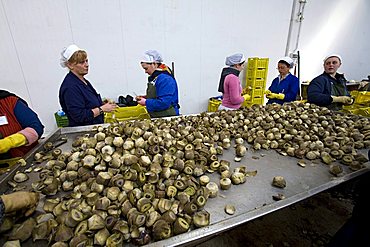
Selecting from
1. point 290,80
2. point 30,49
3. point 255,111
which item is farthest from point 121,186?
point 30,49

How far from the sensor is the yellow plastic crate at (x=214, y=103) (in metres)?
3.44

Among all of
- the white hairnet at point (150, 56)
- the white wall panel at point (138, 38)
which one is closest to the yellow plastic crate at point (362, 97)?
Answer: the white wall panel at point (138, 38)

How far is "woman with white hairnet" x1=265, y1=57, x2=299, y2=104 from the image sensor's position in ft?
7.92

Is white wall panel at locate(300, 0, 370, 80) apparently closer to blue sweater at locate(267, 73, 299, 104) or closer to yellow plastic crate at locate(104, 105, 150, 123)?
blue sweater at locate(267, 73, 299, 104)

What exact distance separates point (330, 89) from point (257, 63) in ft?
6.00

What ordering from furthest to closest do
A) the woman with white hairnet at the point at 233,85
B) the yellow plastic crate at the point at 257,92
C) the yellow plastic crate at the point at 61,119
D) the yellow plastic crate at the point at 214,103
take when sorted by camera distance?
the yellow plastic crate at the point at 257,92 → the yellow plastic crate at the point at 214,103 → the yellow plastic crate at the point at 61,119 → the woman with white hairnet at the point at 233,85

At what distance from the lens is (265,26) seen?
4.00 metres

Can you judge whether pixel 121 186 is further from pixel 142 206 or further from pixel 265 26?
pixel 265 26

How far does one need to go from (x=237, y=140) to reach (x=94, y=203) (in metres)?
0.92

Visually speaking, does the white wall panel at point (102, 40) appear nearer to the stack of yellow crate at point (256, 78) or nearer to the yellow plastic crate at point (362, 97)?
the stack of yellow crate at point (256, 78)

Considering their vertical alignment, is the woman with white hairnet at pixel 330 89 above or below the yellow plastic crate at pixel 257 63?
below

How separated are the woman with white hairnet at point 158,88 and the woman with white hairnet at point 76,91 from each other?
0.50 metres

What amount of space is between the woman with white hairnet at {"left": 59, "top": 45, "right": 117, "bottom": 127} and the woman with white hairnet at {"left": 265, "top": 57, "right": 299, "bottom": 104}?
6.57ft

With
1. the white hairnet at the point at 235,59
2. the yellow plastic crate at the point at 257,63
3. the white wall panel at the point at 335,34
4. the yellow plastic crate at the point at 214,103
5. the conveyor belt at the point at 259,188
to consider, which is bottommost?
the yellow plastic crate at the point at 214,103
